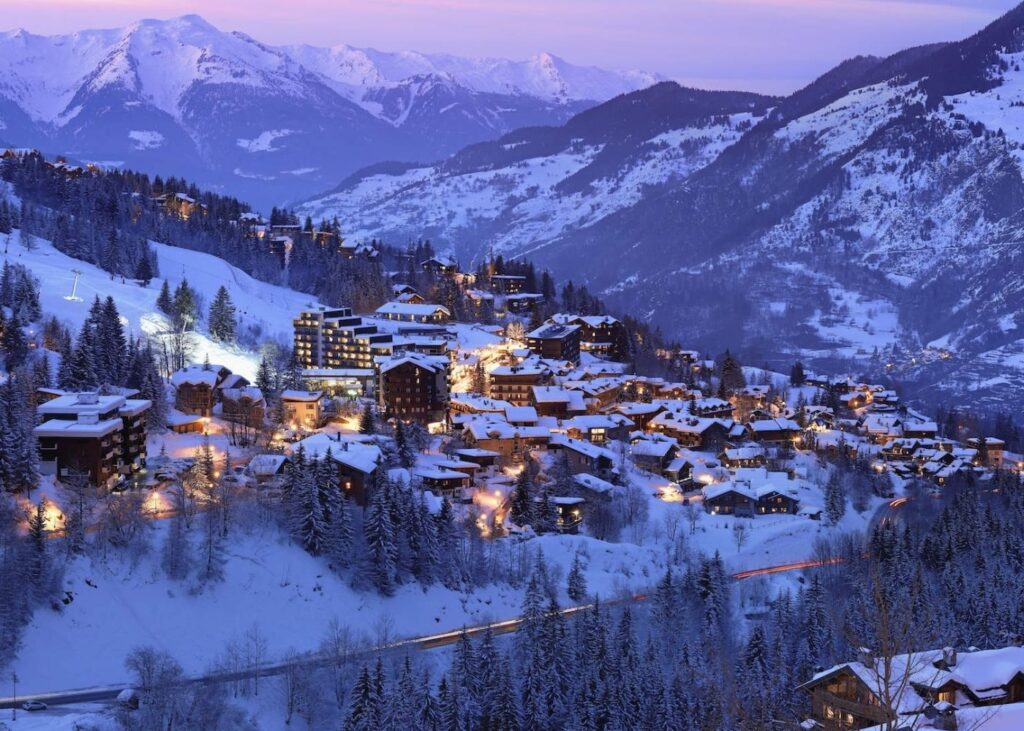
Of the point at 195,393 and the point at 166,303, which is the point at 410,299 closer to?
the point at 166,303

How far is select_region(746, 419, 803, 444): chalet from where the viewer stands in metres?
105

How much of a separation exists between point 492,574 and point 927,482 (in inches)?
1946

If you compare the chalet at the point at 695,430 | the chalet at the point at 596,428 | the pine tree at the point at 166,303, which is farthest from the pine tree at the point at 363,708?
the pine tree at the point at 166,303

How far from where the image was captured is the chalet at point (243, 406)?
84.4 metres

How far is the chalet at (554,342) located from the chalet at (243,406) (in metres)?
42.7

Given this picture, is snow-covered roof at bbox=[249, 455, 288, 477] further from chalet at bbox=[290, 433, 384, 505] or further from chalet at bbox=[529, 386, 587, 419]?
chalet at bbox=[529, 386, 587, 419]

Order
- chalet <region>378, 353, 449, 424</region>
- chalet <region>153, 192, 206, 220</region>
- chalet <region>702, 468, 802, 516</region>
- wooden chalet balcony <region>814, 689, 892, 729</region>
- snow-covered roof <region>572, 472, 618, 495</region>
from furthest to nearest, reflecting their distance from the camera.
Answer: chalet <region>153, 192, 206, 220</region>, chalet <region>378, 353, 449, 424</region>, chalet <region>702, 468, 802, 516</region>, snow-covered roof <region>572, 472, 618, 495</region>, wooden chalet balcony <region>814, 689, 892, 729</region>

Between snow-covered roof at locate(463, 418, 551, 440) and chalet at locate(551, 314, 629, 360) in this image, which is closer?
snow-covered roof at locate(463, 418, 551, 440)

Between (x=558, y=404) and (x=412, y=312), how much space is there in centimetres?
3132

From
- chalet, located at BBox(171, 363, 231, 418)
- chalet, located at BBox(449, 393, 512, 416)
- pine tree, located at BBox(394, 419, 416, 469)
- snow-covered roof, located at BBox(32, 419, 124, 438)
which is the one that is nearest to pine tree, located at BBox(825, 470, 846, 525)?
chalet, located at BBox(449, 393, 512, 416)

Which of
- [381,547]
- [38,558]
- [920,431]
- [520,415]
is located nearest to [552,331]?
[520,415]

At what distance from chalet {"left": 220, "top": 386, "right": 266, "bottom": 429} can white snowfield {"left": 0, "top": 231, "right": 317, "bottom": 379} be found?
40.9ft

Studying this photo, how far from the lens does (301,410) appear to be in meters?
87.9

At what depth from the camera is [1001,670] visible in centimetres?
4444
